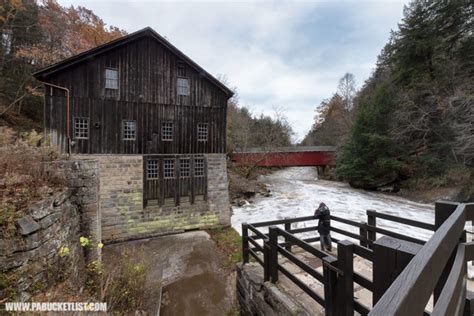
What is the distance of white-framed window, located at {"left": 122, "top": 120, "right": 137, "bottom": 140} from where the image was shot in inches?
361

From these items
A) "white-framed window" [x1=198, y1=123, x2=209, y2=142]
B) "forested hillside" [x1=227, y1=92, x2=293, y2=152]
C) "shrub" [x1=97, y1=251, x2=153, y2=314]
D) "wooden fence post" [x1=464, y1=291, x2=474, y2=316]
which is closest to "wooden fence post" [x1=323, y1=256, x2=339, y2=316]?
"wooden fence post" [x1=464, y1=291, x2=474, y2=316]

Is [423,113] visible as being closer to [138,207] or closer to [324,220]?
[324,220]

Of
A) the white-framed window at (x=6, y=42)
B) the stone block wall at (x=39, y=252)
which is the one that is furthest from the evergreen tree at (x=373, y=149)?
the white-framed window at (x=6, y=42)

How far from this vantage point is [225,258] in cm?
708

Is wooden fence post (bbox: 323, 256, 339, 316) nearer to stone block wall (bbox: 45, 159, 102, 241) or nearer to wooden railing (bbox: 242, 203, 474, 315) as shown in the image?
wooden railing (bbox: 242, 203, 474, 315)

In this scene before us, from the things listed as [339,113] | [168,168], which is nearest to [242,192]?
[168,168]

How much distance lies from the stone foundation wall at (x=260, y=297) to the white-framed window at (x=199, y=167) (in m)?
5.95

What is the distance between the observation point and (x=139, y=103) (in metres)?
9.35

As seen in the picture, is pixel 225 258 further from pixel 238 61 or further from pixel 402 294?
pixel 238 61

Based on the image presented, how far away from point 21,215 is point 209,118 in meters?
7.97

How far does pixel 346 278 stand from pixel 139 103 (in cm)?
956

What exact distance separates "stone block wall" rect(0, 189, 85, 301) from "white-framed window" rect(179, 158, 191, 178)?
Answer: 5.45 m

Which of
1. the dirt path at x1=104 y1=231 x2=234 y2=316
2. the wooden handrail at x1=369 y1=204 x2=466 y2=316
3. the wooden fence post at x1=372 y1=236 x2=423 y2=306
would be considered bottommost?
the dirt path at x1=104 y1=231 x2=234 y2=316

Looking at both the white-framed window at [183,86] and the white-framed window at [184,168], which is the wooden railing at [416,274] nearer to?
the white-framed window at [184,168]
